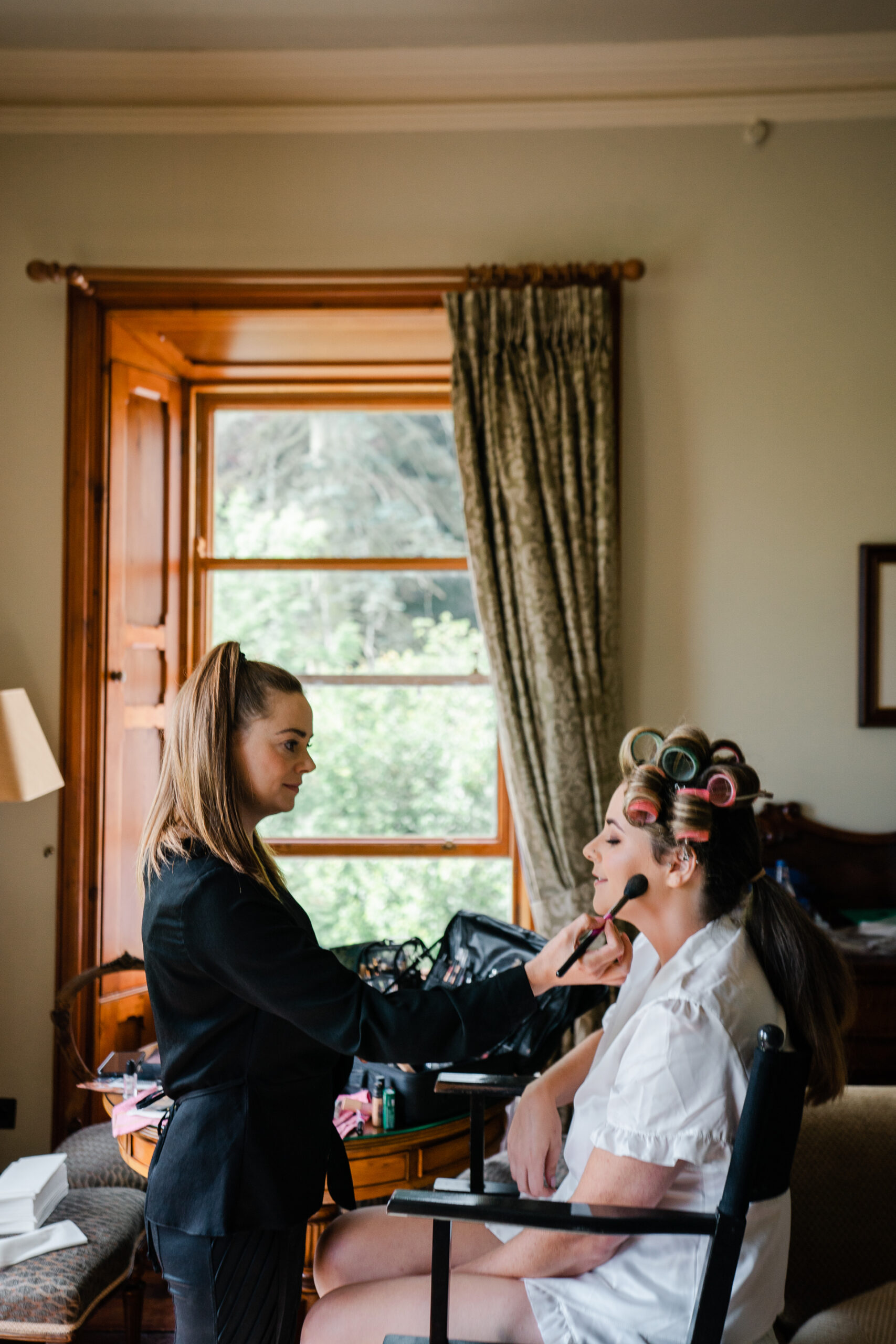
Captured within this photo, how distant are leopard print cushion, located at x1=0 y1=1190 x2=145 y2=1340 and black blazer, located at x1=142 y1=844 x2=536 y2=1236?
2.28ft

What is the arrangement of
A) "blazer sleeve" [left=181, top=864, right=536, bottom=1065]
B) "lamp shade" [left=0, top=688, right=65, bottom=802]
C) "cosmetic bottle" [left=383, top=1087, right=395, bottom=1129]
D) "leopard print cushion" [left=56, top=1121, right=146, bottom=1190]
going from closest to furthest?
1. "blazer sleeve" [left=181, top=864, right=536, bottom=1065]
2. "cosmetic bottle" [left=383, top=1087, right=395, bottom=1129]
3. "leopard print cushion" [left=56, top=1121, right=146, bottom=1190]
4. "lamp shade" [left=0, top=688, right=65, bottom=802]

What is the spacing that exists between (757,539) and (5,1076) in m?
2.85

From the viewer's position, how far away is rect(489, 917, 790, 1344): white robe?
4.19ft

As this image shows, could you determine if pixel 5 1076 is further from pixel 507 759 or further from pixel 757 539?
pixel 757 539

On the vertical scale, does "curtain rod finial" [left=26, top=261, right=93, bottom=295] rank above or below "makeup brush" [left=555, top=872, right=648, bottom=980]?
above

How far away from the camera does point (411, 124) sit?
9.78 ft

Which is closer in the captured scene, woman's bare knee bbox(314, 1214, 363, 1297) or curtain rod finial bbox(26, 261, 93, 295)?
woman's bare knee bbox(314, 1214, 363, 1297)

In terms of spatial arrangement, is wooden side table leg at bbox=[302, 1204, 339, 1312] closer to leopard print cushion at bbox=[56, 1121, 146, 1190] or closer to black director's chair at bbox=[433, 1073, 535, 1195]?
black director's chair at bbox=[433, 1073, 535, 1195]

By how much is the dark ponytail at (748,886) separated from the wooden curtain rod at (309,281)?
Result: 187 centimetres

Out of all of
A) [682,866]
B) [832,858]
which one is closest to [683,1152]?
[682,866]

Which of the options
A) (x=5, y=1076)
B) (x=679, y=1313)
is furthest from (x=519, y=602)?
(x=5, y=1076)

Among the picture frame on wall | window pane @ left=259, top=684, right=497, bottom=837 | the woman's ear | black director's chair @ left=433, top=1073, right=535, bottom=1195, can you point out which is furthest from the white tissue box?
the picture frame on wall

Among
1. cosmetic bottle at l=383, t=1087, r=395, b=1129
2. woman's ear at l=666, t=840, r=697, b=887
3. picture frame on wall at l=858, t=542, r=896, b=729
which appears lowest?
cosmetic bottle at l=383, t=1087, r=395, b=1129

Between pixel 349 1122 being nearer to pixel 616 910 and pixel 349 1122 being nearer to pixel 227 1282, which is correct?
pixel 227 1282
